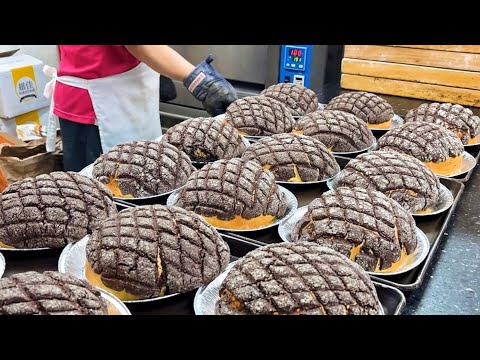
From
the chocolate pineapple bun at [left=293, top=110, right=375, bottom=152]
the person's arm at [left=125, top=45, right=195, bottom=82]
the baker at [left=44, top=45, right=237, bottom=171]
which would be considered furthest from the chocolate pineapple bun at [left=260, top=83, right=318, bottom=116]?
the person's arm at [left=125, top=45, right=195, bottom=82]

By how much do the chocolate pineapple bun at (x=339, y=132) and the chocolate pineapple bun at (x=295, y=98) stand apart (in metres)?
0.45

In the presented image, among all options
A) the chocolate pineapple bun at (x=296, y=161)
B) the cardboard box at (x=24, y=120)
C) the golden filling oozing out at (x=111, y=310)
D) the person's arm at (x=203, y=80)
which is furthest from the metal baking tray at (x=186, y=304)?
the cardboard box at (x=24, y=120)

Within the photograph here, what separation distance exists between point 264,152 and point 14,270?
116cm

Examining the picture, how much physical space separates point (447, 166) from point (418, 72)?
54.8 inches

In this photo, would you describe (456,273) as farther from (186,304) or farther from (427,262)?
(186,304)

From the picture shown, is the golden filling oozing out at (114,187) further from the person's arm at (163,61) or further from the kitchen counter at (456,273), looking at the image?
the kitchen counter at (456,273)

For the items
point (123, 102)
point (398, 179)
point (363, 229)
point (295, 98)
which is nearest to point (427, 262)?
point (363, 229)

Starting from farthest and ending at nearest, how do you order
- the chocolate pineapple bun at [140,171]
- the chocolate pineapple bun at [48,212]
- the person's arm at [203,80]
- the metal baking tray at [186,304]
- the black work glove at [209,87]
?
the black work glove at [209,87] → the person's arm at [203,80] → the chocolate pineapple bun at [140,171] → the chocolate pineapple bun at [48,212] → the metal baking tray at [186,304]

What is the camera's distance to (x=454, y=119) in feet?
8.77

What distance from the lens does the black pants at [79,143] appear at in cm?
304

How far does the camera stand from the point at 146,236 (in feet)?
4.72

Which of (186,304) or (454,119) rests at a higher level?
(454,119)

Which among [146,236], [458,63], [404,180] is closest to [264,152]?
[404,180]
